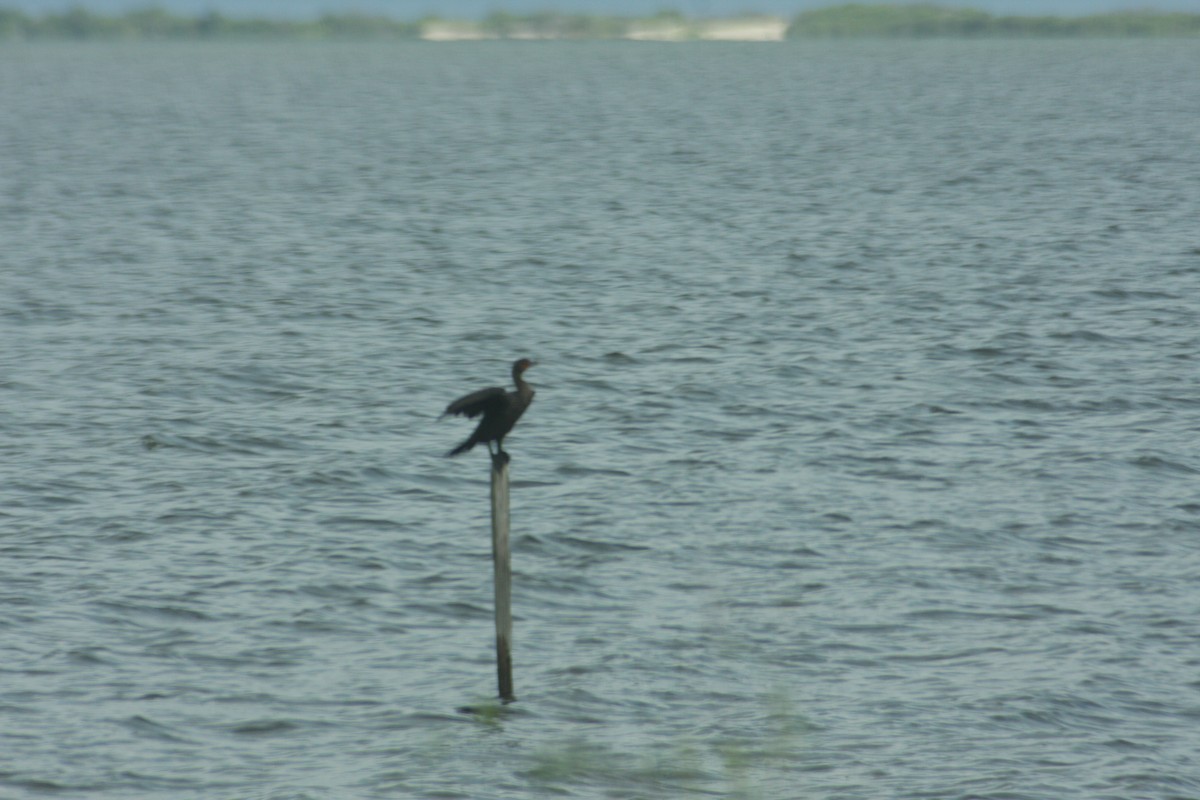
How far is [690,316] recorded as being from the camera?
3531 cm

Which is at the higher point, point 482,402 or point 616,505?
point 482,402

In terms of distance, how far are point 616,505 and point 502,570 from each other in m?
7.15

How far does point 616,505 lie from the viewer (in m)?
21.7

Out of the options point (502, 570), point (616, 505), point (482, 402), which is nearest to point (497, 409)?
point (482, 402)

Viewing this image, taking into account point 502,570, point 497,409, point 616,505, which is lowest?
point 616,505

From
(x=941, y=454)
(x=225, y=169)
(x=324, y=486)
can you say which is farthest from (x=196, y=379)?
(x=225, y=169)

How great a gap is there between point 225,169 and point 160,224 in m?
20.4

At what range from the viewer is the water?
1434 cm

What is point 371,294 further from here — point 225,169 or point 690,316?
point 225,169

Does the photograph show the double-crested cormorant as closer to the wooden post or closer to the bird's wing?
the bird's wing

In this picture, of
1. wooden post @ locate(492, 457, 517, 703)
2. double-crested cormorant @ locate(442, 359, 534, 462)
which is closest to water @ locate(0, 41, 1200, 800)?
wooden post @ locate(492, 457, 517, 703)

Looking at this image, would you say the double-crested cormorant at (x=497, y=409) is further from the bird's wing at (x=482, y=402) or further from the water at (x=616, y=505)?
the water at (x=616, y=505)

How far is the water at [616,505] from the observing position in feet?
47.1

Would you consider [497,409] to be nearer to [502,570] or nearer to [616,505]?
[502,570]
